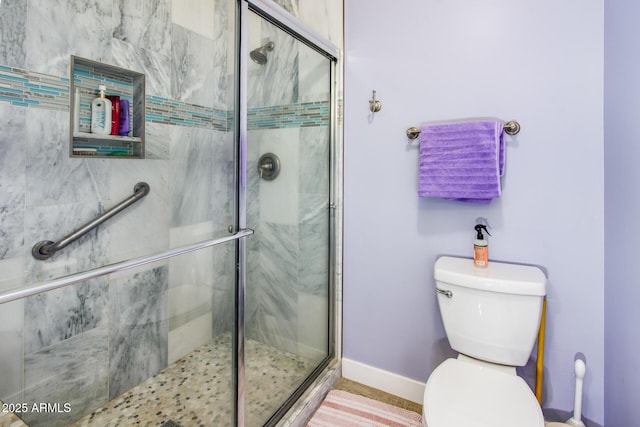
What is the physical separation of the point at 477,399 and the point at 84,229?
161 cm

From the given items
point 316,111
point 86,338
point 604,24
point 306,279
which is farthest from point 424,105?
point 86,338

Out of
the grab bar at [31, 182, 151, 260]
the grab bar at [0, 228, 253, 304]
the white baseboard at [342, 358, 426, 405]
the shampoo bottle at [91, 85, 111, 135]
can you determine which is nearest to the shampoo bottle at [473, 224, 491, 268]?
the white baseboard at [342, 358, 426, 405]

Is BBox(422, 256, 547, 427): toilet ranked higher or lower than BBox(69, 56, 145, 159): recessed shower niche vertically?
lower

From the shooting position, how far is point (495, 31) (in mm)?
1396

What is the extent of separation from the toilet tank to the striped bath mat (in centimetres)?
47

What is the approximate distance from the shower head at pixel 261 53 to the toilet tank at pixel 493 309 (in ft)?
3.64

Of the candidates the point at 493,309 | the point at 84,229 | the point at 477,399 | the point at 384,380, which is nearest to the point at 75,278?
the point at 84,229

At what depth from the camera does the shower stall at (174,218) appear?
1.22m

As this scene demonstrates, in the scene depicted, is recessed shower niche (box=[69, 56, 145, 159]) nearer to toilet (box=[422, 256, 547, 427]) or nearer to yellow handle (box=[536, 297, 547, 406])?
toilet (box=[422, 256, 547, 427])

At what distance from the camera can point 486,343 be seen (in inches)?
49.3

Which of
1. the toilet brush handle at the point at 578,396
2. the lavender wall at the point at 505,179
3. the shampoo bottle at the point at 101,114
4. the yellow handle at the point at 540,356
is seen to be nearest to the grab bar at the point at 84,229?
the shampoo bottle at the point at 101,114

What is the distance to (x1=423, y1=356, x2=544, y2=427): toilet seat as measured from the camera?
0.96 m

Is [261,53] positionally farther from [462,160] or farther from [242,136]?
[462,160]

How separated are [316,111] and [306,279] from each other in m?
0.87
